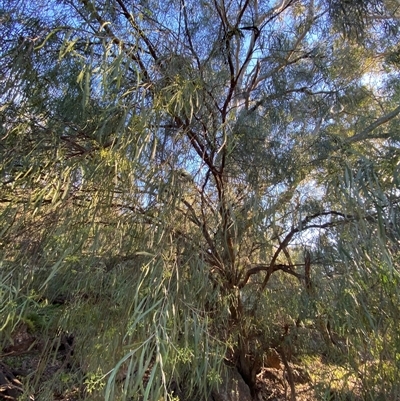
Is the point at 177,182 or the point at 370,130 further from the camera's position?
the point at 370,130

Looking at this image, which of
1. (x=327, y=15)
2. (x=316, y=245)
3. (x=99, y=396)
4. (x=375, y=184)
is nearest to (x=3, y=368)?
(x=99, y=396)

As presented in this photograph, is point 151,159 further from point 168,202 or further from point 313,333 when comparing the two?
point 313,333

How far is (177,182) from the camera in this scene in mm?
1549

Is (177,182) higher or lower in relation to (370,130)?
lower

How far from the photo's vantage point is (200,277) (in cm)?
148

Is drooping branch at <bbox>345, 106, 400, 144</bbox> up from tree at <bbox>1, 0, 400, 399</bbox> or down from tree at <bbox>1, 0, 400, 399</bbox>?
up

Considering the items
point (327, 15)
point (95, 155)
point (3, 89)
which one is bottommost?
point (95, 155)

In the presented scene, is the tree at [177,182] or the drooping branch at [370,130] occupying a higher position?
the drooping branch at [370,130]

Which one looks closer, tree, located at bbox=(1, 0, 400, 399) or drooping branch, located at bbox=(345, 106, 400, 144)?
tree, located at bbox=(1, 0, 400, 399)

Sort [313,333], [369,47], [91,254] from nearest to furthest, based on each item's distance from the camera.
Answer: [91,254] → [313,333] → [369,47]

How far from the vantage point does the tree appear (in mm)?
1256

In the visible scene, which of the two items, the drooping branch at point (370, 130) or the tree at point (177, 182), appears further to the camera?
the drooping branch at point (370, 130)

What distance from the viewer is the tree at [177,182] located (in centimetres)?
126

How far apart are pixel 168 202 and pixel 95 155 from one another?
0.33 metres
